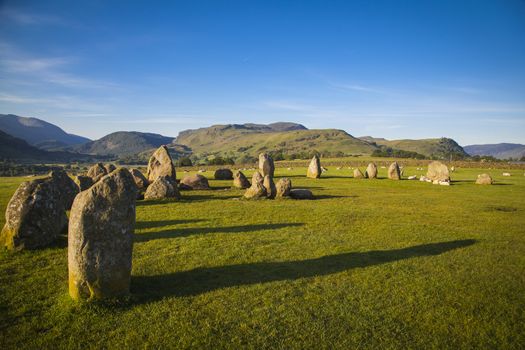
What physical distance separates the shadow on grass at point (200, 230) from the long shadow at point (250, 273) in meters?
4.44

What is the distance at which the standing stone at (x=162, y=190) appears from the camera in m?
24.8

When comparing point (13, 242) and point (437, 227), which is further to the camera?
point (437, 227)

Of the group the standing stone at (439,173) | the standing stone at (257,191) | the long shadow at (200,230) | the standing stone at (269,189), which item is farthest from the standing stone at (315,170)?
the long shadow at (200,230)

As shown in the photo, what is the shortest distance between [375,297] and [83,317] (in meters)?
7.45

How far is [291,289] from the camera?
9266 mm

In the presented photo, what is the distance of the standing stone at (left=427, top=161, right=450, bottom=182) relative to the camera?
37.7 meters

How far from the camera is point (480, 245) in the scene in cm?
1355

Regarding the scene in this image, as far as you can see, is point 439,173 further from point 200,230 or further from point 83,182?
point 83,182

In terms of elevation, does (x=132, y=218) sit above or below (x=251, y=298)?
above

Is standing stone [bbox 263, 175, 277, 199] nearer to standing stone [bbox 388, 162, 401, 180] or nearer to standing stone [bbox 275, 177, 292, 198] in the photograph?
standing stone [bbox 275, 177, 292, 198]

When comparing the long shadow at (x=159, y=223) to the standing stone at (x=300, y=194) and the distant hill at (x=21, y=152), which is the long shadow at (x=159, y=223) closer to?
the standing stone at (x=300, y=194)

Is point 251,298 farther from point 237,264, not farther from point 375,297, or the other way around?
point 375,297

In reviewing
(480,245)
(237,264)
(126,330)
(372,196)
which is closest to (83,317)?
(126,330)

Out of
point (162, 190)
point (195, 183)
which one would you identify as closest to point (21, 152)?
point (195, 183)
